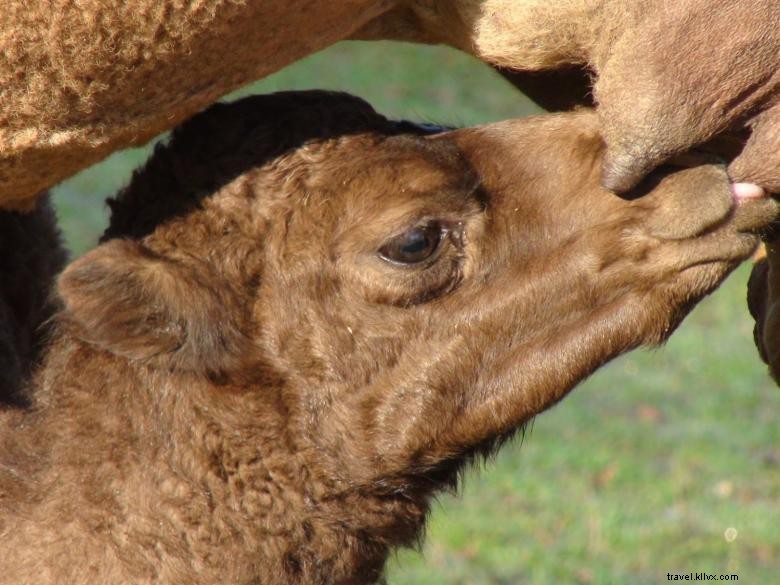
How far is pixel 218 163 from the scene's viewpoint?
4.29 metres

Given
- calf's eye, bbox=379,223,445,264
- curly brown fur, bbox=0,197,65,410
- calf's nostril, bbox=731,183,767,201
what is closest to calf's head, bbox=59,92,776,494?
calf's eye, bbox=379,223,445,264

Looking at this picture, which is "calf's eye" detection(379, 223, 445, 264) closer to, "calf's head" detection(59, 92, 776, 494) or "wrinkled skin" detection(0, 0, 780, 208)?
"calf's head" detection(59, 92, 776, 494)

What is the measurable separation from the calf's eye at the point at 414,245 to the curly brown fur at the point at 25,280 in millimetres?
1223

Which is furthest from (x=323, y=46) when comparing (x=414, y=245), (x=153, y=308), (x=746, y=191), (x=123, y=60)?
(x=746, y=191)

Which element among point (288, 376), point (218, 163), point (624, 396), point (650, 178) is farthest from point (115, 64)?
point (624, 396)

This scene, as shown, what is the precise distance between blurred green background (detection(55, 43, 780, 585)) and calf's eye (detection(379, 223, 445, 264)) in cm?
89

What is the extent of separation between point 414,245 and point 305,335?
0.44 metres

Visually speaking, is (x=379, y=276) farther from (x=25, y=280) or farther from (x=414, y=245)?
(x=25, y=280)

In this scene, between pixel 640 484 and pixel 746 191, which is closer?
pixel 746 191

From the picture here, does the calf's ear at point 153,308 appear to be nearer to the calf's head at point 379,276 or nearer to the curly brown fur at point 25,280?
the calf's head at point 379,276

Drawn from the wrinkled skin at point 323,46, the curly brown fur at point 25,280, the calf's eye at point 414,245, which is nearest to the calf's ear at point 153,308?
the wrinkled skin at point 323,46

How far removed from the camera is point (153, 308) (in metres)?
4.11

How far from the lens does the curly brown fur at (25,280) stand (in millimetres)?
4766

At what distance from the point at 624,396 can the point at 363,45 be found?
12827 millimetres
